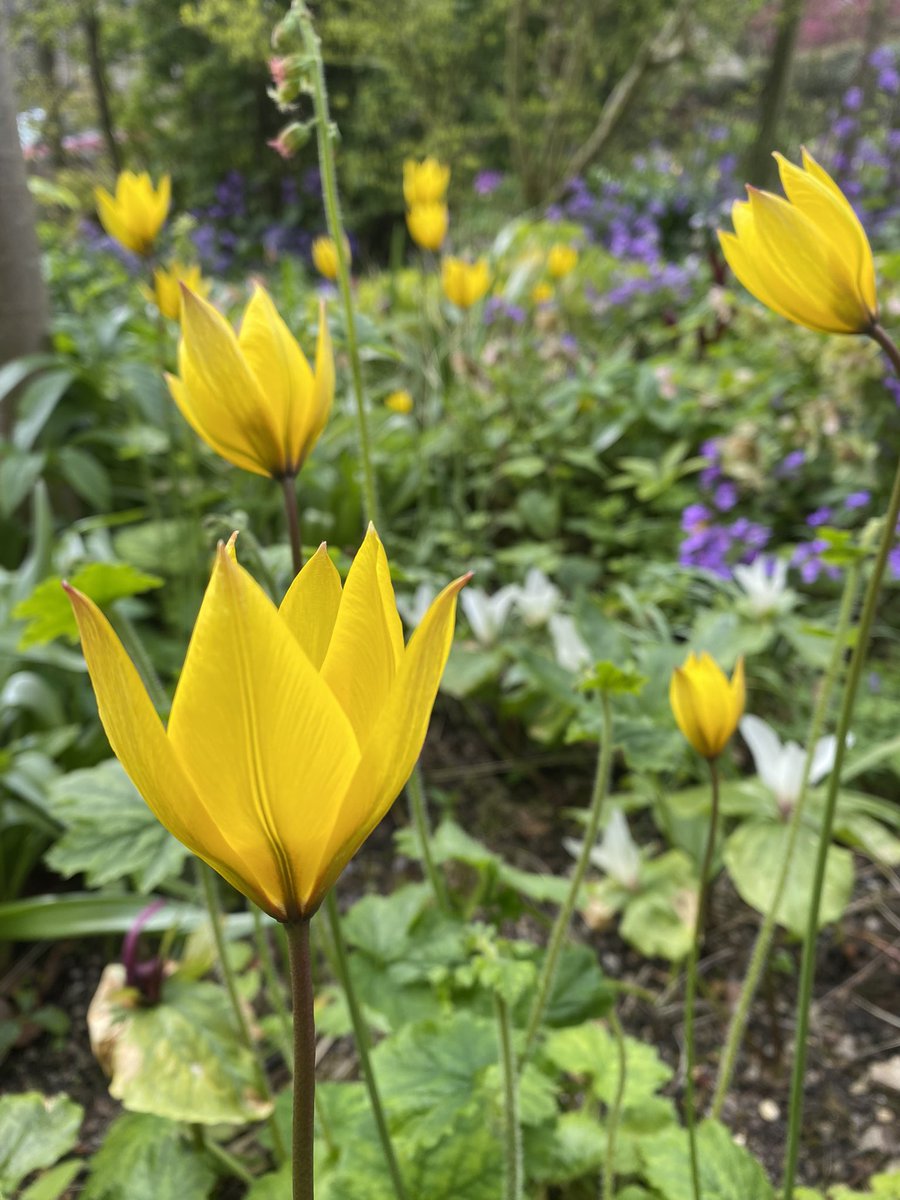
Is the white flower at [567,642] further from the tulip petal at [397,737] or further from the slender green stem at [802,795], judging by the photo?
the tulip petal at [397,737]

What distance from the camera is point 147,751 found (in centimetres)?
37

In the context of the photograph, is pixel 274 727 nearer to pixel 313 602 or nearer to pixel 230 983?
pixel 313 602

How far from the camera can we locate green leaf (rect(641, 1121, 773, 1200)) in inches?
35.3

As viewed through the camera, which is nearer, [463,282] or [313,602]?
[313,602]

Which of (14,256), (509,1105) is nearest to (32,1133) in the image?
(509,1105)

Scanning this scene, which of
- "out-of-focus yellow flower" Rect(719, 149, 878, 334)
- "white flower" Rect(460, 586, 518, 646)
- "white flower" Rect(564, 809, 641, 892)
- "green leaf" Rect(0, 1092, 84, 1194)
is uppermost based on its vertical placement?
"out-of-focus yellow flower" Rect(719, 149, 878, 334)

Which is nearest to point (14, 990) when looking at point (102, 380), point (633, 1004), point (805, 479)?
point (633, 1004)

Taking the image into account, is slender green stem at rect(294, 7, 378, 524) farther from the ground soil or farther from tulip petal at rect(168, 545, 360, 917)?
the ground soil

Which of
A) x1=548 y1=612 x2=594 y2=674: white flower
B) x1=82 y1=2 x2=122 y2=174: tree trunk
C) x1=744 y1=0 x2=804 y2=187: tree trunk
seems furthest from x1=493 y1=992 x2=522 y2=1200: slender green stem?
x1=82 y1=2 x2=122 y2=174: tree trunk

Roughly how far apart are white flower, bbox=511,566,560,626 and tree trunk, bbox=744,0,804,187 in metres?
5.49

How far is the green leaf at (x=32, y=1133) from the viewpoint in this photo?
0.80 meters

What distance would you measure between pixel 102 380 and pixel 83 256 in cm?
355

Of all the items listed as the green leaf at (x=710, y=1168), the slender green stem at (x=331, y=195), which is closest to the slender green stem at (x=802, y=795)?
the green leaf at (x=710, y=1168)

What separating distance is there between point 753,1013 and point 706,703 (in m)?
0.99
